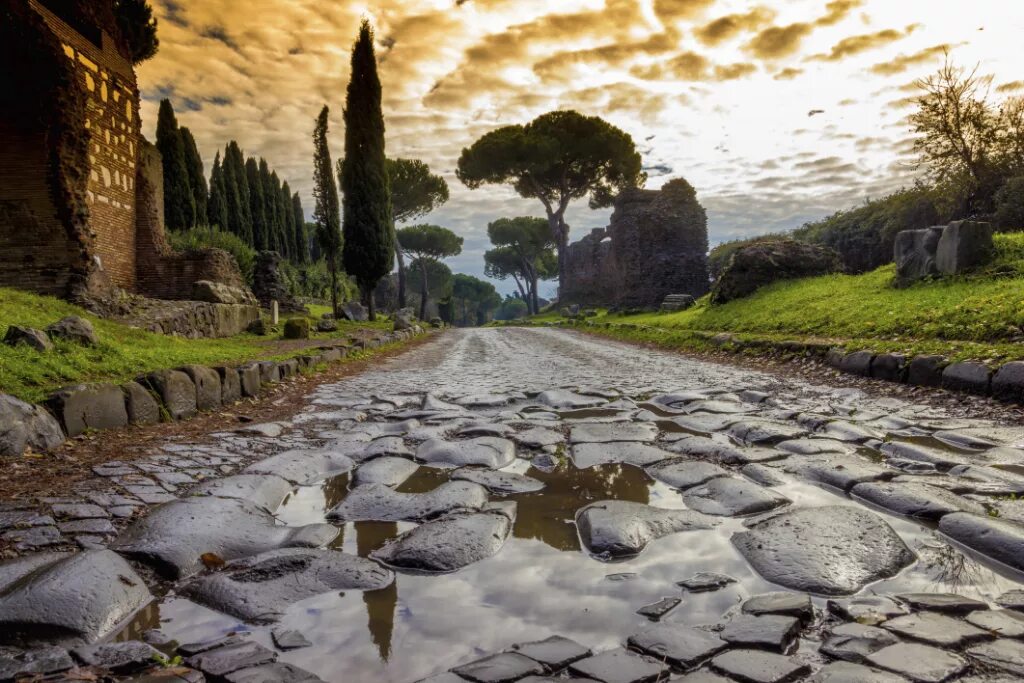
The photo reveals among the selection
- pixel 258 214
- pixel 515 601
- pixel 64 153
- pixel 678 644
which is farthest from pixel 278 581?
pixel 258 214

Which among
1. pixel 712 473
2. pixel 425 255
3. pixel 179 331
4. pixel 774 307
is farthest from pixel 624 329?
pixel 425 255

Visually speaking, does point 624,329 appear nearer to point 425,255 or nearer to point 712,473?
point 712,473

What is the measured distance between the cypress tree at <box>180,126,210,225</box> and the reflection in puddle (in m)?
32.5

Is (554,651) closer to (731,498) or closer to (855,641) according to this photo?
(855,641)

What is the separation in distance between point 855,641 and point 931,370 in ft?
17.0

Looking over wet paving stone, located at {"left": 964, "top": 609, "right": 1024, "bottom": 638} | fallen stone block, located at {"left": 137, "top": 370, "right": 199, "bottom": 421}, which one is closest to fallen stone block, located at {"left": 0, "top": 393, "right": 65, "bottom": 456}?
fallen stone block, located at {"left": 137, "top": 370, "right": 199, "bottom": 421}

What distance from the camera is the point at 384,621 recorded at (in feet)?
5.62

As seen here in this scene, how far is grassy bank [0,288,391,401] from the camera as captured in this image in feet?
15.0

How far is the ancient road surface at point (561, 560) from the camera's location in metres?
1.50

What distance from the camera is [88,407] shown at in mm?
4078

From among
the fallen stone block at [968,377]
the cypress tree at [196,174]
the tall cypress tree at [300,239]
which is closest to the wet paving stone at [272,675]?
Result: the fallen stone block at [968,377]

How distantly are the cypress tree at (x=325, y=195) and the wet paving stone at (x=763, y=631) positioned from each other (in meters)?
21.7

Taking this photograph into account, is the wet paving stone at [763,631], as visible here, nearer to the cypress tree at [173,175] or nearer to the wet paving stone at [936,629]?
the wet paving stone at [936,629]

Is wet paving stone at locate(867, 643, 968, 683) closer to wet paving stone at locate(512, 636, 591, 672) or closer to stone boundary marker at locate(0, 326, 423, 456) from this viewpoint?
wet paving stone at locate(512, 636, 591, 672)
